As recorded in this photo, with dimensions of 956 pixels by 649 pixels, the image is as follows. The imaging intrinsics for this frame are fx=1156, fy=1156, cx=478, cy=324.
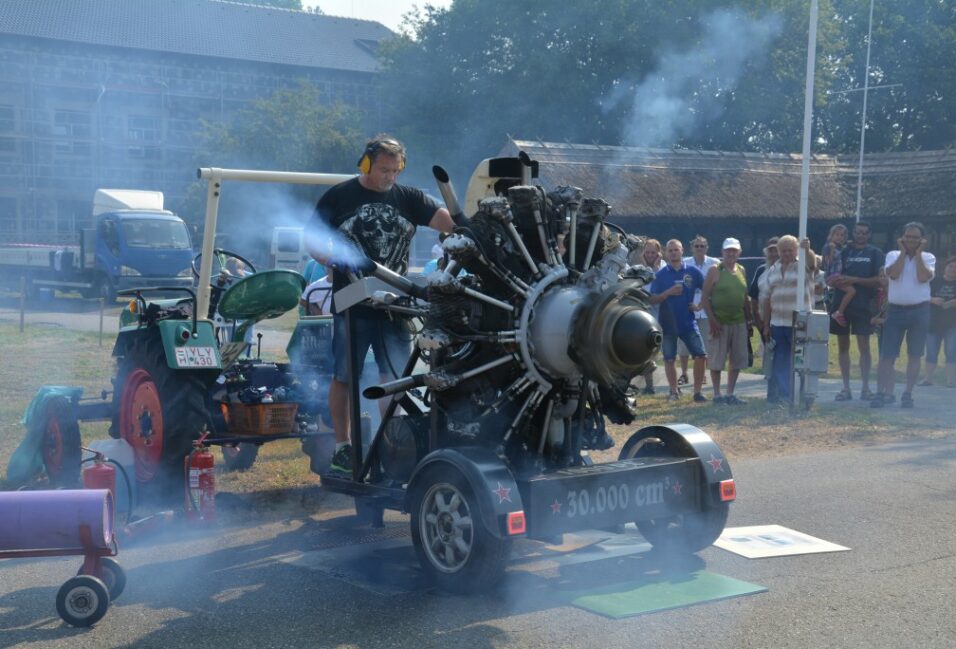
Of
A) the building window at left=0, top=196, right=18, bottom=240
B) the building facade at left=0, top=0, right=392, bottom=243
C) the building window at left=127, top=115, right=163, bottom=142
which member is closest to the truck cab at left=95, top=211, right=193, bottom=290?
the building facade at left=0, top=0, right=392, bottom=243

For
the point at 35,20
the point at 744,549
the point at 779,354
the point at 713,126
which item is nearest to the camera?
the point at 744,549

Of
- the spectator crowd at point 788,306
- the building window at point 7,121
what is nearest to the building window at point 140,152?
the building window at point 7,121

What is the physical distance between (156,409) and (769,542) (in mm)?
3786

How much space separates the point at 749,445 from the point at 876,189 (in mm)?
27073

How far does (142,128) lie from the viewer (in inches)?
885

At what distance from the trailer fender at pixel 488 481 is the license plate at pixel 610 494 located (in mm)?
127

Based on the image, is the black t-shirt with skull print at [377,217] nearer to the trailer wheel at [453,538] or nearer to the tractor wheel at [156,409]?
the tractor wheel at [156,409]

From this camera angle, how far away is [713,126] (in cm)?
3738

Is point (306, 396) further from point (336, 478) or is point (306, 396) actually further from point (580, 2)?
point (580, 2)

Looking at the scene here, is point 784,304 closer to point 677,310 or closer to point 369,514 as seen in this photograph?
point 677,310

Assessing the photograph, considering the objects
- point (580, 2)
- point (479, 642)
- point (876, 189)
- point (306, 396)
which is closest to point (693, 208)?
point (876, 189)

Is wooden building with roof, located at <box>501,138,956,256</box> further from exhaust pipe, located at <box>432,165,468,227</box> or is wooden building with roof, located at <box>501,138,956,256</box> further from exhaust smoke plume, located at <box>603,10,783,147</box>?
exhaust pipe, located at <box>432,165,468,227</box>

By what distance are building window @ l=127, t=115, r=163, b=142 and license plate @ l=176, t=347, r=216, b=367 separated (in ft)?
46.9

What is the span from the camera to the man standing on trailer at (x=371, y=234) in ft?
21.6
